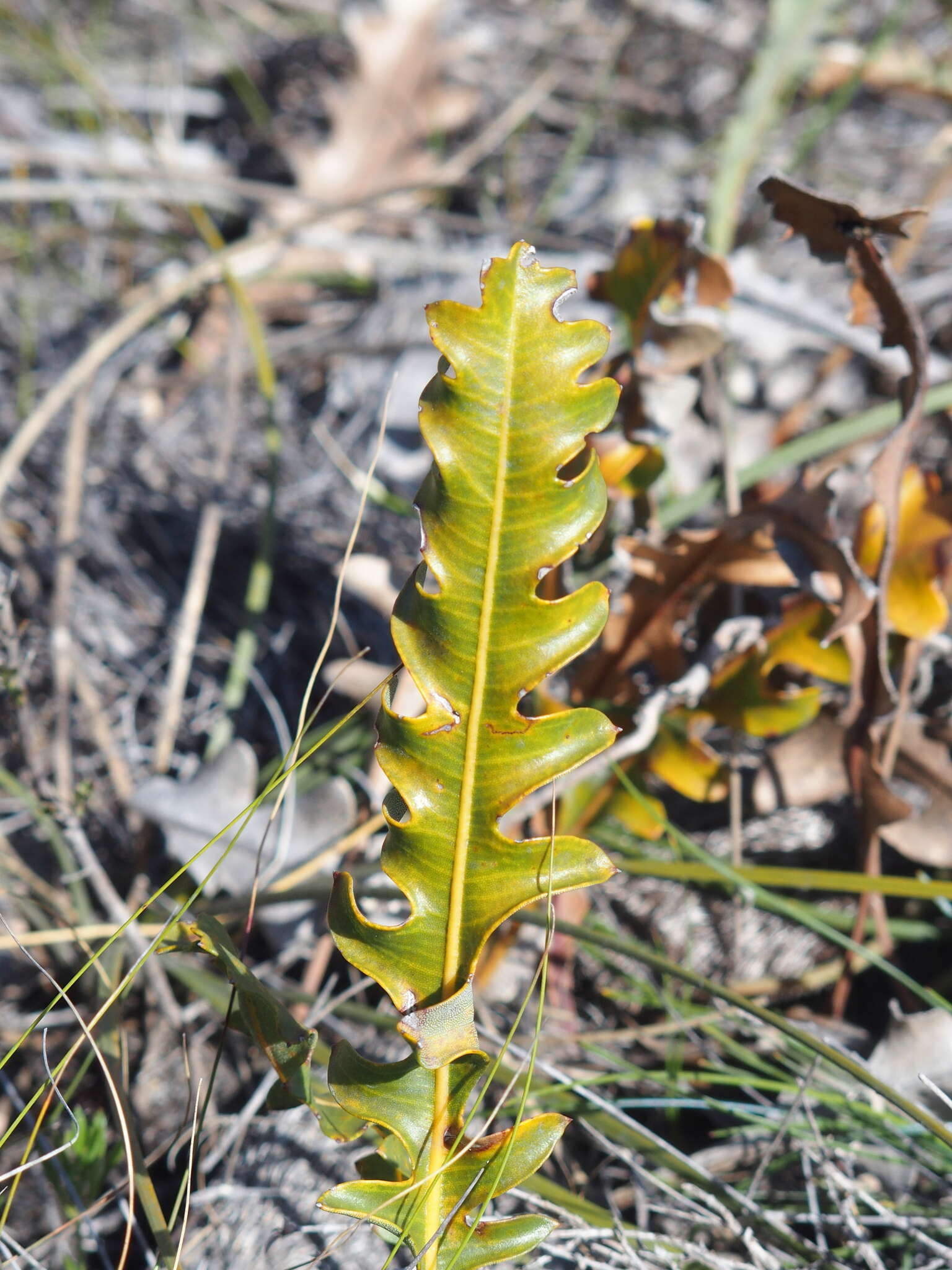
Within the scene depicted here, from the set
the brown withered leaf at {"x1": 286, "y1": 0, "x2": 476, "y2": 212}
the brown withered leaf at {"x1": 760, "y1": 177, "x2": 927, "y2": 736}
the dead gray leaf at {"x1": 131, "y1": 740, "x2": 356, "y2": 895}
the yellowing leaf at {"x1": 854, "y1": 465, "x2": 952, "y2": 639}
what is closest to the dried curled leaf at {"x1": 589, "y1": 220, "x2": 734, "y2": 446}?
the brown withered leaf at {"x1": 760, "y1": 177, "x2": 927, "y2": 736}

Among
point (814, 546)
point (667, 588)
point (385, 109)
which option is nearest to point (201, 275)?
point (385, 109)

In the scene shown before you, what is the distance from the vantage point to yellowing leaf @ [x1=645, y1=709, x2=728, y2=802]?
1.03m

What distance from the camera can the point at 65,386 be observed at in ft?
4.80

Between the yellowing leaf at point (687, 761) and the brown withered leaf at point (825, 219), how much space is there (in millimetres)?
516

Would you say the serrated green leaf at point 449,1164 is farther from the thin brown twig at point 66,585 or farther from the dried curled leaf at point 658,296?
the dried curled leaf at point 658,296

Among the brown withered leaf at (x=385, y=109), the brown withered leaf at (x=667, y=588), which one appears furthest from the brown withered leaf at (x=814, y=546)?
the brown withered leaf at (x=385, y=109)

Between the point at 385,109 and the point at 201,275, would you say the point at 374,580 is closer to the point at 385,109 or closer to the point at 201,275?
the point at 201,275

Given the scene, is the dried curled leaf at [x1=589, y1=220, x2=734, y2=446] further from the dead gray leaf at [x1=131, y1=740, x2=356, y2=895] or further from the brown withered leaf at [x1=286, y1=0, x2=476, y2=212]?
the brown withered leaf at [x1=286, y1=0, x2=476, y2=212]

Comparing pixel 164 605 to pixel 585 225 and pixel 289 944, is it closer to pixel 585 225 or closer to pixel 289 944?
pixel 289 944

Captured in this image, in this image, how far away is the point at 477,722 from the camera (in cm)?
70

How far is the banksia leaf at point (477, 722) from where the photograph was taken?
682mm

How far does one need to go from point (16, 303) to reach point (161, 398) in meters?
0.40

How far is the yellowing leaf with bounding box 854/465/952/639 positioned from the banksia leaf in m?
0.47

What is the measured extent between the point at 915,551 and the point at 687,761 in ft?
1.11
